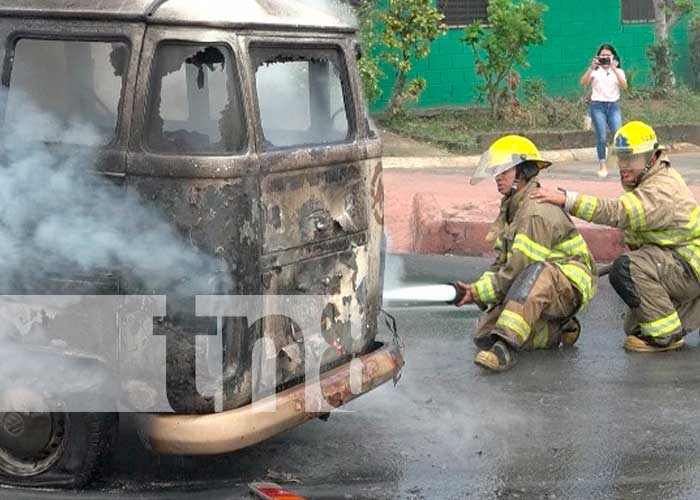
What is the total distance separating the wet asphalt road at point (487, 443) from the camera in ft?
16.4

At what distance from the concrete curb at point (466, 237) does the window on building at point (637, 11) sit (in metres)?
10.5

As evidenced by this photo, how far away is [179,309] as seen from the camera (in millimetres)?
4445

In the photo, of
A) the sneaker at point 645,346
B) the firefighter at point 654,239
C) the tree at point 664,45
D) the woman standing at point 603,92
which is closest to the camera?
the firefighter at point 654,239

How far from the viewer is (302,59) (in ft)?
16.6

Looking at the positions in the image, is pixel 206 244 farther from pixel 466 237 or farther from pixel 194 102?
pixel 466 237

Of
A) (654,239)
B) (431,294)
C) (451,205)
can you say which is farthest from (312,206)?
(451,205)

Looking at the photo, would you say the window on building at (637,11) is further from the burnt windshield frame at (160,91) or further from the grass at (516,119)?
the burnt windshield frame at (160,91)

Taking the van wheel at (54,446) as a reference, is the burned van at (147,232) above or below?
above

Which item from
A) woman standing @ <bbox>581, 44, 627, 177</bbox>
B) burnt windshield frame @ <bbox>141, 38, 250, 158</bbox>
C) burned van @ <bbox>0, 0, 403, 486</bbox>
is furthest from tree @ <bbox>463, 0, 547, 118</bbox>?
burnt windshield frame @ <bbox>141, 38, 250, 158</bbox>

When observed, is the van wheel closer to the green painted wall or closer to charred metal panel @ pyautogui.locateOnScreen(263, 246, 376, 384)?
charred metal panel @ pyautogui.locateOnScreen(263, 246, 376, 384)

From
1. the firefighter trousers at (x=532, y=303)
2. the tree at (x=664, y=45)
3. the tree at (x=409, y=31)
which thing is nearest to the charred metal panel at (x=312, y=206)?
the firefighter trousers at (x=532, y=303)

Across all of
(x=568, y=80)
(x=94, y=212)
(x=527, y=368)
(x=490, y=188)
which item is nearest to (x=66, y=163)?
(x=94, y=212)

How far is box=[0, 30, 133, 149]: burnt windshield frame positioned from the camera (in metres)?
4.48

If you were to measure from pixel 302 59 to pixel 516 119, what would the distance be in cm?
1282
